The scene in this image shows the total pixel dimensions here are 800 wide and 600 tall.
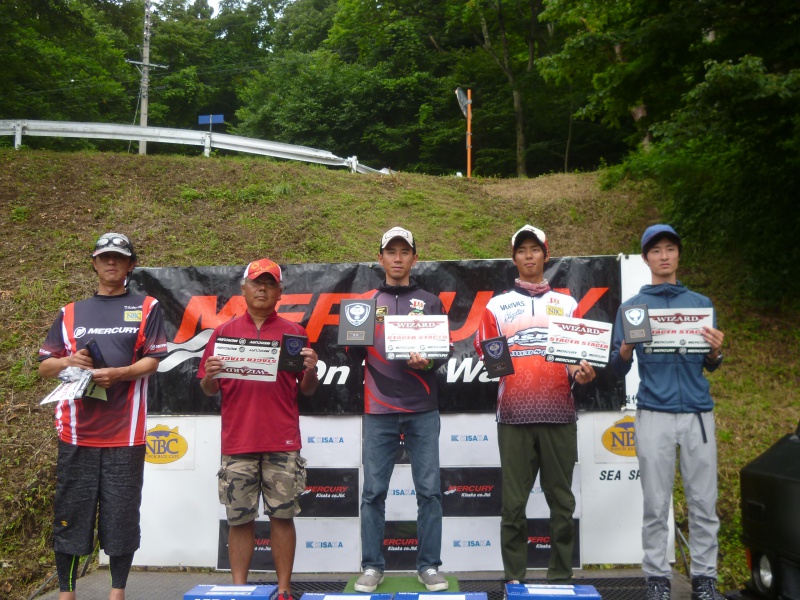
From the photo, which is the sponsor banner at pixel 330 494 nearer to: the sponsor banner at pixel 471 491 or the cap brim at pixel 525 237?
the sponsor banner at pixel 471 491

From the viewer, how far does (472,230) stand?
995cm

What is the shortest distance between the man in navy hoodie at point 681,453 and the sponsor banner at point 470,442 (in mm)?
1275

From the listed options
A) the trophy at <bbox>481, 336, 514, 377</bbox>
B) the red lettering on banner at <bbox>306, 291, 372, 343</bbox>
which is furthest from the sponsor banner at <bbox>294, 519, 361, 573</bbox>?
the trophy at <bbox>481, 336, 514, 377</bbox>

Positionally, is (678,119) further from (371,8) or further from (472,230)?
(371,8)

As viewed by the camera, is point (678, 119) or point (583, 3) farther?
point (583, 3)

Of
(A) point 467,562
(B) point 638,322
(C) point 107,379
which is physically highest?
(B) point 638,322

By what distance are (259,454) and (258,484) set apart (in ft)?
0.59

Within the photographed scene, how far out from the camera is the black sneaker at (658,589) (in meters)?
3.79

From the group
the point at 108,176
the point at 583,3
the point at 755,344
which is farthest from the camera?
the point at 108,176

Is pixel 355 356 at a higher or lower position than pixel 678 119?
lower

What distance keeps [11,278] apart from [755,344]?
8.44 metres

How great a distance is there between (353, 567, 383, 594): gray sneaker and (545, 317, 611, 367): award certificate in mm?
1659

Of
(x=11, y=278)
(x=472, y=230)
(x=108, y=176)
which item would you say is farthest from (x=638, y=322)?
(x=108, y=176)

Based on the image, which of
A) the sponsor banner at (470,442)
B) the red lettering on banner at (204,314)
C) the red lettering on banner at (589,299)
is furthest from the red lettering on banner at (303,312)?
the sponsor banner at (470,442)
